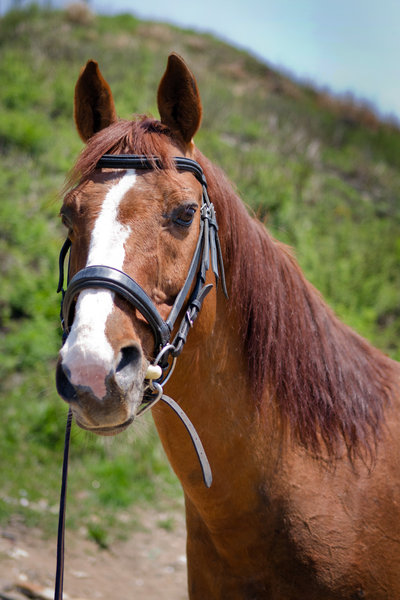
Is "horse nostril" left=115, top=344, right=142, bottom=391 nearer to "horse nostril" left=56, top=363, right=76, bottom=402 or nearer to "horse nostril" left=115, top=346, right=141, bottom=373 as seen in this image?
"horse nostril" left=115, top=346, right=141, bottom=373

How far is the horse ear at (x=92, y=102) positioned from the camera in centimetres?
215

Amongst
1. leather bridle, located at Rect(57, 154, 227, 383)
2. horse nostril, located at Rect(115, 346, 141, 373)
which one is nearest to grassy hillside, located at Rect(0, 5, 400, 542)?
leather bridle, located at Rect(57, 154, 227, 383)

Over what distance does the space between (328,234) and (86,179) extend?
398 inches

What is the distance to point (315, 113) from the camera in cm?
1881

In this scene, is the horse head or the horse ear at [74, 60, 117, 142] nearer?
the horse head

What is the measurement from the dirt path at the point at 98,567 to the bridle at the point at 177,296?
95.0 inches

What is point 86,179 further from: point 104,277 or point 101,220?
point 104,277

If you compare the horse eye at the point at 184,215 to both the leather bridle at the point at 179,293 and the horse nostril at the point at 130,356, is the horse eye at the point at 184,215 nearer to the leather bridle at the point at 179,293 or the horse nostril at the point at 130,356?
the leather bridle at the point at 179,293

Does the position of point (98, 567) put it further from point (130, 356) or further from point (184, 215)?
point (184, 215)

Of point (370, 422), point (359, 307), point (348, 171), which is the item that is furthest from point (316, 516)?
point (348, 171)

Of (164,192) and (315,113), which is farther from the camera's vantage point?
(315,113)

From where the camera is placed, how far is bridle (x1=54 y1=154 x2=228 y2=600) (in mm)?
1622

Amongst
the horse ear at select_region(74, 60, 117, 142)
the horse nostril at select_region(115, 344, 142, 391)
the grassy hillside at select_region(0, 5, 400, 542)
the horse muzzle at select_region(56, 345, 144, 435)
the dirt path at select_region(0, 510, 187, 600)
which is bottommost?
the dirt path at select_region(0, 510, 187, 600)

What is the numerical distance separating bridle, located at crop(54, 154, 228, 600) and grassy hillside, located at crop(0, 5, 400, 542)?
1.73 feet
